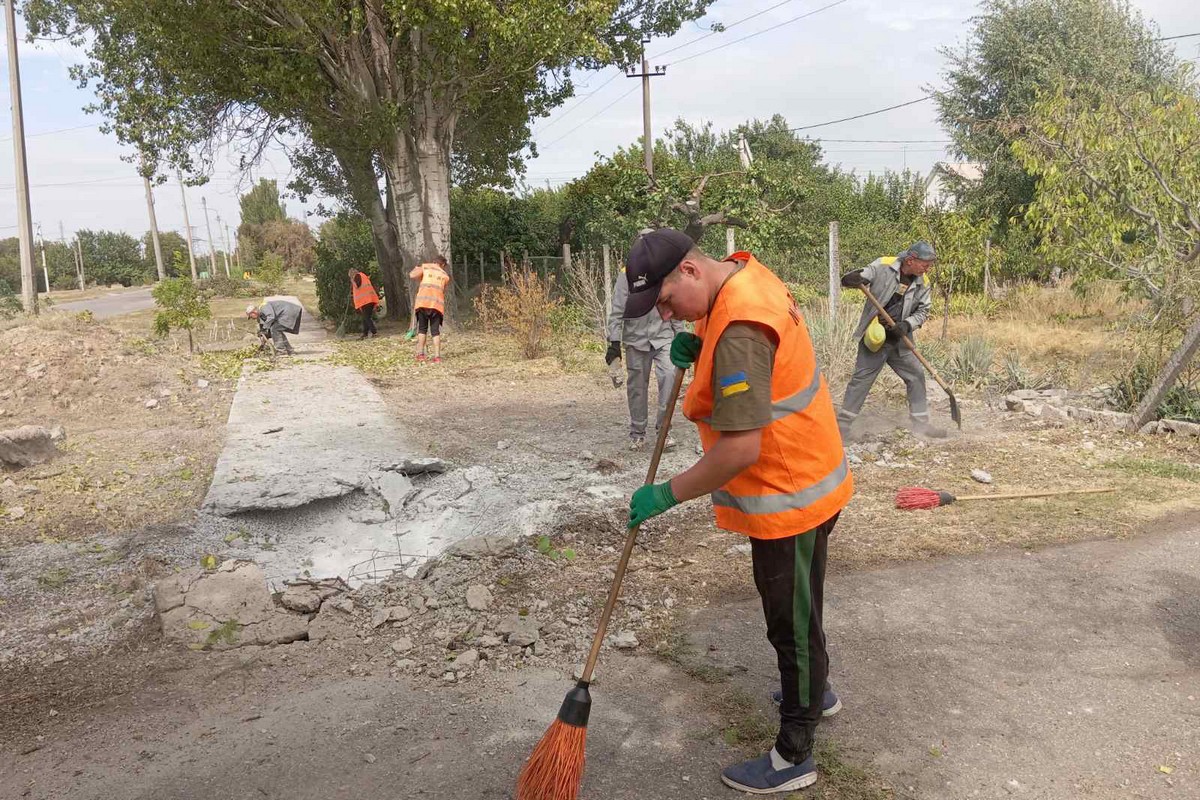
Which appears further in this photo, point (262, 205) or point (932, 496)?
point (262, 205)

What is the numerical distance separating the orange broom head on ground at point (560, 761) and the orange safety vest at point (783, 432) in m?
0.78

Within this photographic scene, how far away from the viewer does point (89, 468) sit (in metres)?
6.37

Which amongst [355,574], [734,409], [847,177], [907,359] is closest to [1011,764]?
[734,409]

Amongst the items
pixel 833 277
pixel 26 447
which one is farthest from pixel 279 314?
pixel 833 277

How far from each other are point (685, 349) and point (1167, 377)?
5917 mm

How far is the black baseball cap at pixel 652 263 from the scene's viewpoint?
2.42m

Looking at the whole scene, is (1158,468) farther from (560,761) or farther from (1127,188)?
(560,761)

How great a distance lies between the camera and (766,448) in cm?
245

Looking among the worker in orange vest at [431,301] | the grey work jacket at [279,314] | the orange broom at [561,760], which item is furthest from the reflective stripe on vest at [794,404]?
the grey work jacket at [279,314]

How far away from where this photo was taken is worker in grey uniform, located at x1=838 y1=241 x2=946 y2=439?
21.6 feet

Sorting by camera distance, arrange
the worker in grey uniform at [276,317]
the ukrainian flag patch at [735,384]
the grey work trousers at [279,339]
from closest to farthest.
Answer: the ukrainian flag patch at [735,384], the worker in grey uniform at [276,317], the grey work trousers at [279,339]

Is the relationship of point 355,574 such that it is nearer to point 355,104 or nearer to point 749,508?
point 749,508

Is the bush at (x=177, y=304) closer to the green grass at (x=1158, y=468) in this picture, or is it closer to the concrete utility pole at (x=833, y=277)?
the concrete utility pole at (x=833, y=277)

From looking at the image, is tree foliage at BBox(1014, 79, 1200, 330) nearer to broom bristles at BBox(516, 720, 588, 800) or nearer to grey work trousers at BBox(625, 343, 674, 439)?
grey work trousers at BBox(625, 343, 674, 439)
